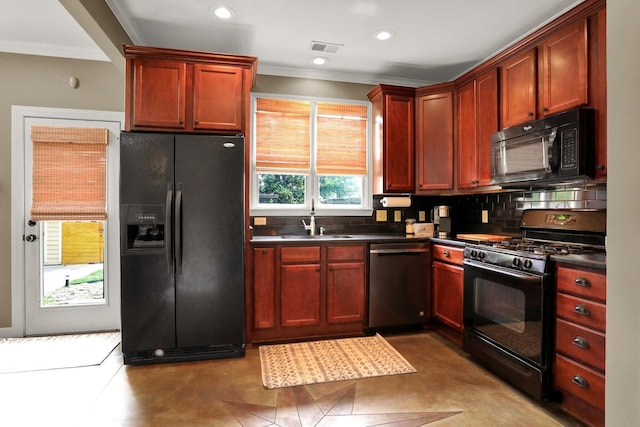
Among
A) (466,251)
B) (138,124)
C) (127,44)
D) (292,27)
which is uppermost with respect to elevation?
(292,27)

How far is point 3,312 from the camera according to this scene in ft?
10.5

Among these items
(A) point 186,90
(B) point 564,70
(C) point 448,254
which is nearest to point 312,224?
(C) point 448,254

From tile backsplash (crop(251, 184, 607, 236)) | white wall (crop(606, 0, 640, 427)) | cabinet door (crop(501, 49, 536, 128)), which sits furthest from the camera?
tile backsplash (crop(251, 184, 607, 236))

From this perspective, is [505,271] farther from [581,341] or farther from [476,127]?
[476,127]

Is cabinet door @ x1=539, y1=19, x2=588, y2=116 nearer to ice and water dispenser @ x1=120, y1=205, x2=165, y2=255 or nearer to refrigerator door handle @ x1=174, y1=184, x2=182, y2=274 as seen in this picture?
refrigerator door handle @ x1=174, y1=184, x2=182, y2=274

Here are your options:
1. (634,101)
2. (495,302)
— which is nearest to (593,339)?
(495,302)

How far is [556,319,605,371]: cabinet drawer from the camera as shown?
182 cm

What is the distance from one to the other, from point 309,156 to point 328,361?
6.74ft

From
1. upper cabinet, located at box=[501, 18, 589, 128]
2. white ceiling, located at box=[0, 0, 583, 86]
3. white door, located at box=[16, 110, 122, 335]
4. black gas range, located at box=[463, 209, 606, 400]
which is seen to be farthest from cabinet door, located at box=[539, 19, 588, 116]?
white door, located at box=[16, 110, 122, 335]

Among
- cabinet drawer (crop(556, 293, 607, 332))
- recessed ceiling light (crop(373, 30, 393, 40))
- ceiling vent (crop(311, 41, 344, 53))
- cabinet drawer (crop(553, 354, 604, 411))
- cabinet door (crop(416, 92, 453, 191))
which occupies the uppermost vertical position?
ceiling vent (crop(311, 41, 344, 53))

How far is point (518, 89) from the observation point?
2748 millimetres

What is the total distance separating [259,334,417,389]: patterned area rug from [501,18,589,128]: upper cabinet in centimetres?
216

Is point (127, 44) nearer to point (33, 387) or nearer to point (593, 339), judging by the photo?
point (33, 387)

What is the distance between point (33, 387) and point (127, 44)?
103 inches
